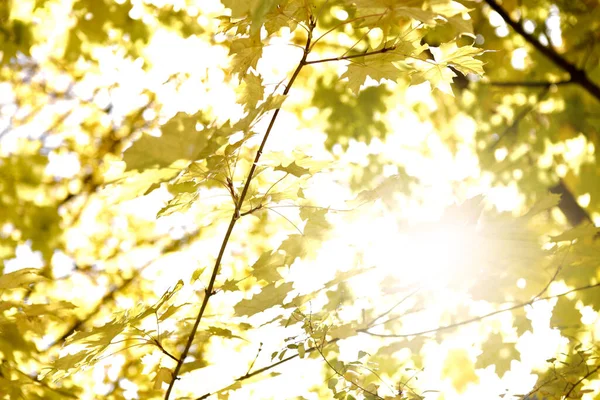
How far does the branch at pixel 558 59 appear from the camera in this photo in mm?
2162

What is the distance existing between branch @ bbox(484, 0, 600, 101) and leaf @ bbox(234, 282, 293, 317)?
1.87 m

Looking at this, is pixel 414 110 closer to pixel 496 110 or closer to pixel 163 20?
pixel 496 110

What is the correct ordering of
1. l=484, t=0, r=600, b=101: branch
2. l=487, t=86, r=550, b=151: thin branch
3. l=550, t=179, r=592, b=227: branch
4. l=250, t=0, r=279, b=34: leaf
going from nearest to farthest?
l=250, t=0, r=279, b=34: leaf
l=484, t=0, r=600, b=101: branch
l=550, t=179, r=592, b=227: branch
l=487, t=86, r=550, b=151: thin branch

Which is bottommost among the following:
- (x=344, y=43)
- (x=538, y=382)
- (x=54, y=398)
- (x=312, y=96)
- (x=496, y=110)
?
(x=538, y=382)

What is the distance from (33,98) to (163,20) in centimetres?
122

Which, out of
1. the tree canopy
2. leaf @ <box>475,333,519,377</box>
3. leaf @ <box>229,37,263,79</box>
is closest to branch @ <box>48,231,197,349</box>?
the tree canopy

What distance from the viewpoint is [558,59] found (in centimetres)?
225

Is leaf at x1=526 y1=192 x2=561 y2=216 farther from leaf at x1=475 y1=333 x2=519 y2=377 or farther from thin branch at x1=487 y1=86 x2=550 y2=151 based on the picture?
thin branch at x1=487 y1=86 x2=550 y2=151

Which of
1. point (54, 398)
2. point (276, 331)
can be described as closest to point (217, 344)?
point (54, 398)

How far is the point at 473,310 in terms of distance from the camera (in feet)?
4.52

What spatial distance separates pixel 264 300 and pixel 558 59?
207cm

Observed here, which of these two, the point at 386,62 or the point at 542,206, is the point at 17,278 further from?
the point at 542,206

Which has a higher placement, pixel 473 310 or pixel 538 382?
pixel 473 310

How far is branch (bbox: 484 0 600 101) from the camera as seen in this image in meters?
2.16
